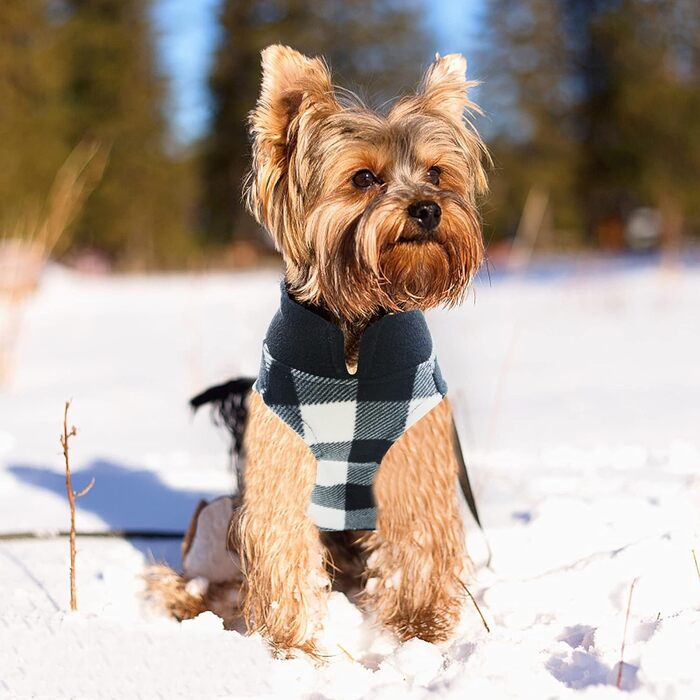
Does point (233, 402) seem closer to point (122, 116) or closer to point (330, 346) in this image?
point (330, 346)

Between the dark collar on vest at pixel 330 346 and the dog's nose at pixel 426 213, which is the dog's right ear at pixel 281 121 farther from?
the dog's nose at pixel 426 213

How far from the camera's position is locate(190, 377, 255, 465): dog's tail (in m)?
3.37

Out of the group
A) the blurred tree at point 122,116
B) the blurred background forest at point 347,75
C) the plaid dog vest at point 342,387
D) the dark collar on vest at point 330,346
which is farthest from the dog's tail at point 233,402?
the blurred tree at point 122,116

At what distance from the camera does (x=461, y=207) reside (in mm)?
2596

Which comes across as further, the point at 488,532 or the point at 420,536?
the point at 488,532

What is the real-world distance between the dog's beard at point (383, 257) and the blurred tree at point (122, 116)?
95.9 ft

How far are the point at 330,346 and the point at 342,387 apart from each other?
0.44 feet

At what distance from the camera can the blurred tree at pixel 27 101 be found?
24.2m

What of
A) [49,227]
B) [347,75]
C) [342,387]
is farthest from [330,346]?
[347,75]

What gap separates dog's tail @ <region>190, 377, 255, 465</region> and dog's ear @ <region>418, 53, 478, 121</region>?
127 cm

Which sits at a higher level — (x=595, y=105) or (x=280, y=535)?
(x=595, y=105)

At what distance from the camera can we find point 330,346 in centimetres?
261

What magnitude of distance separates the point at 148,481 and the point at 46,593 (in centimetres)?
178

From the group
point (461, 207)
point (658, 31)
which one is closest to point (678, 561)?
point (461, 207)
